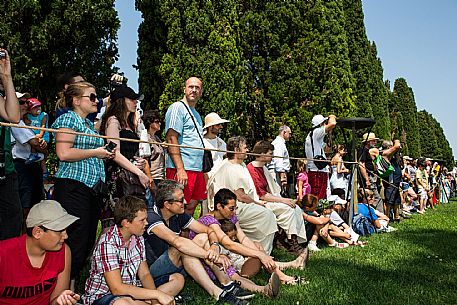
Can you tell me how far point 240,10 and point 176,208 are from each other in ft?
52.7

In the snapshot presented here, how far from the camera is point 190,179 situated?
541cm

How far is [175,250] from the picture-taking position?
13.7 feet

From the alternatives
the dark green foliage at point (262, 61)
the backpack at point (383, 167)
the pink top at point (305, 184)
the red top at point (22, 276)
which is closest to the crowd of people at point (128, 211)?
the red top at point (22, 276)

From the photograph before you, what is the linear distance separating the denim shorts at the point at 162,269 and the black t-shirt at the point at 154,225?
5.9 inches

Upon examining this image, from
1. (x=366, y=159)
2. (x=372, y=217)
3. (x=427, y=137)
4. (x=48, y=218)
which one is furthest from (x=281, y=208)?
(x=427, y=137)

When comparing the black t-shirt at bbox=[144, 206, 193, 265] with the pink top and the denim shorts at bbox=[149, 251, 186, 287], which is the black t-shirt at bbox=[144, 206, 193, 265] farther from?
the pink top

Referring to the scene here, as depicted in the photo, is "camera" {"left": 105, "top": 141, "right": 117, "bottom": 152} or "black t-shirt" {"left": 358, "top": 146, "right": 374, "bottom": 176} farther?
"black t-shirt" {"left": 358, "top": 146, "right": 374, "bottom": 176}

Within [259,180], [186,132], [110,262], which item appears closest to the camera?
[110,262]

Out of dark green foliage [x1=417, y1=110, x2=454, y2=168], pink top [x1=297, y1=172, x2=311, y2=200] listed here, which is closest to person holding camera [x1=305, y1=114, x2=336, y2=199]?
pink top [x1=297, y1=172, x2=311, y2=200]

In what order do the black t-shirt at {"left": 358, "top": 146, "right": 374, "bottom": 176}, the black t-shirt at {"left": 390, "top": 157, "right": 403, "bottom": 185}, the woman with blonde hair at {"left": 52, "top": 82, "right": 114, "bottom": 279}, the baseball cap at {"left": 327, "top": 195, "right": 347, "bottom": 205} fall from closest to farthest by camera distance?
the woman with blonde hair at {"left": 52, "top": 82, "right": 114, "bottom": 279}
the baseball cap at {"left": 327, "top": 195, "right": 347, "bottom": 205}
the black t-shirt at {"left": 358, "top": 146, "right": 374, "bottom": 176}
the black t-shirt at {"left": 390, "top": 157, "right": 403, "bottom": 185}

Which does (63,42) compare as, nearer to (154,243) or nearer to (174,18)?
(174,18)

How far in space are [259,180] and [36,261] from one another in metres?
4.04

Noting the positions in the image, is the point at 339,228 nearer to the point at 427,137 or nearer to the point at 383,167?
the point at 383,167

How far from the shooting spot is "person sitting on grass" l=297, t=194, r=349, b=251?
7023 millimetres
